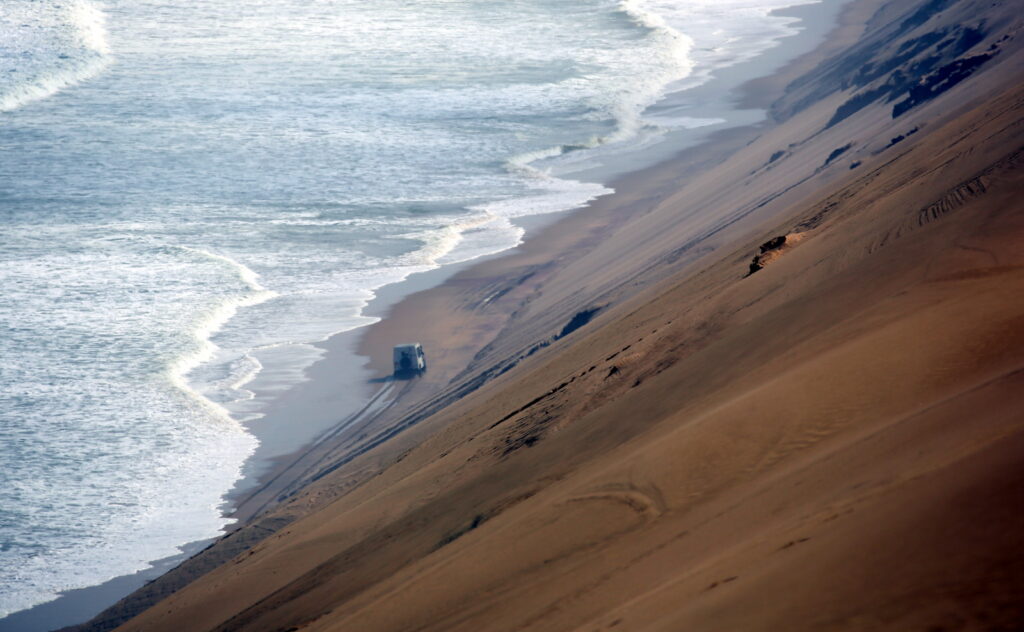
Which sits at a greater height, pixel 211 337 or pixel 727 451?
pixel 211 337

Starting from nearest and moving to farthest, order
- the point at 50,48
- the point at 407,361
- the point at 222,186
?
the point at 407,361, the point at 222,186, the point at 50,48

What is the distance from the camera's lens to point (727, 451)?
643 centimetres

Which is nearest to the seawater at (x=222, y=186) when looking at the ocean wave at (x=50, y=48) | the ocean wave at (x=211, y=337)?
the ocean wave at (x=211, y=337)

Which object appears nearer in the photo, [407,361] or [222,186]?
[407,361]

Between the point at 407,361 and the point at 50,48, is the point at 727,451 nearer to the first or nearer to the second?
the point at 407,361

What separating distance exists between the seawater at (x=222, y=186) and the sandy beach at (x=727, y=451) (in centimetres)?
215

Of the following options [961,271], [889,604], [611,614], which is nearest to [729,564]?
[611,614]

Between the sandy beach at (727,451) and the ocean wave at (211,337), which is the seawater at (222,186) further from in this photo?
the sandy beach at (727,451)

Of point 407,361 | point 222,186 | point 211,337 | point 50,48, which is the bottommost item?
point 407,361

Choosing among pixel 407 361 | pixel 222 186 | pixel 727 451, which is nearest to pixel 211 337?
pixel 407 361

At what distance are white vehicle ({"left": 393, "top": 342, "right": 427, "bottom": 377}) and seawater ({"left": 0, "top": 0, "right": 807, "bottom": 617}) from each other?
2196 millimetres

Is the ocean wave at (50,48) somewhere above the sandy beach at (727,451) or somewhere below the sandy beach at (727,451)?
above

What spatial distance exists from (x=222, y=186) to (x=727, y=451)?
30.5 m

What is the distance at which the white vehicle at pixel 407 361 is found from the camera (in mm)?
18953
